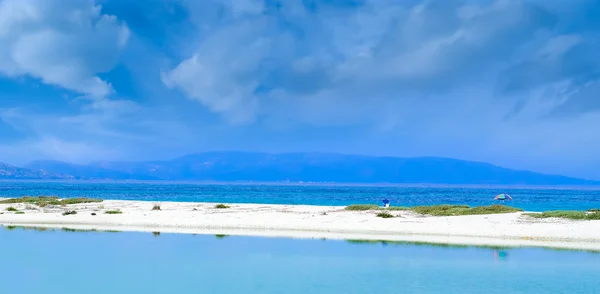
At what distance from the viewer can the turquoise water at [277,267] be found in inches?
877

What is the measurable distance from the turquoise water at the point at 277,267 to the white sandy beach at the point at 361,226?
366cm

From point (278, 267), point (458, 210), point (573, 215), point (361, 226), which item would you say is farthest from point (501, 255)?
point (458, 210)

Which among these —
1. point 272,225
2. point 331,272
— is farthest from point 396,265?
point 272,225

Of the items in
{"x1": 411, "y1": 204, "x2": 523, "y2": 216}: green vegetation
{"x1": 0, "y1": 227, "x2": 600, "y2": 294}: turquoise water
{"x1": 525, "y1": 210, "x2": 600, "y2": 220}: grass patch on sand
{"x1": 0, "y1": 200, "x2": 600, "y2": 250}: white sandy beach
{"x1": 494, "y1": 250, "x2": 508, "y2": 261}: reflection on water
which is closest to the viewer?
{"x1": 0, "y1": 227, "x2": 600, "y2": 294}: turquoise water

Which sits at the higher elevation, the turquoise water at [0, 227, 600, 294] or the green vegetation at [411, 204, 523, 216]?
the green vegetation at [411, 204, 523, 216]

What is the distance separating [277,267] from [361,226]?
15.7 meters

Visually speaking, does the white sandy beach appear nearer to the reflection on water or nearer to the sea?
the reflection on water

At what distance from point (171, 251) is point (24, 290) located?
1023 cm

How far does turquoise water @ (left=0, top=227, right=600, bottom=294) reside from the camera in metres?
22.3

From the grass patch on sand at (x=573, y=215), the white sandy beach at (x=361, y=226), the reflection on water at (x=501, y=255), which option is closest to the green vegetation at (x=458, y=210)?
the white sandy beach at (x=361, y=226)

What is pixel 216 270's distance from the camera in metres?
26.0

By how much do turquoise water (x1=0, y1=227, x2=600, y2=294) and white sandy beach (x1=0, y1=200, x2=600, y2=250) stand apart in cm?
366

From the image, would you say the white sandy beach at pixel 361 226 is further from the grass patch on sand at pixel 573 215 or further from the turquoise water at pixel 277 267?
the turquoise water at pixel 277 267

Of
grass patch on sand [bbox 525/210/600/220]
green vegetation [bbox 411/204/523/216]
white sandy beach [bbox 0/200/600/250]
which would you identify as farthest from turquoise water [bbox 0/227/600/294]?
green vegetation [bbox 411/204/523/216]
